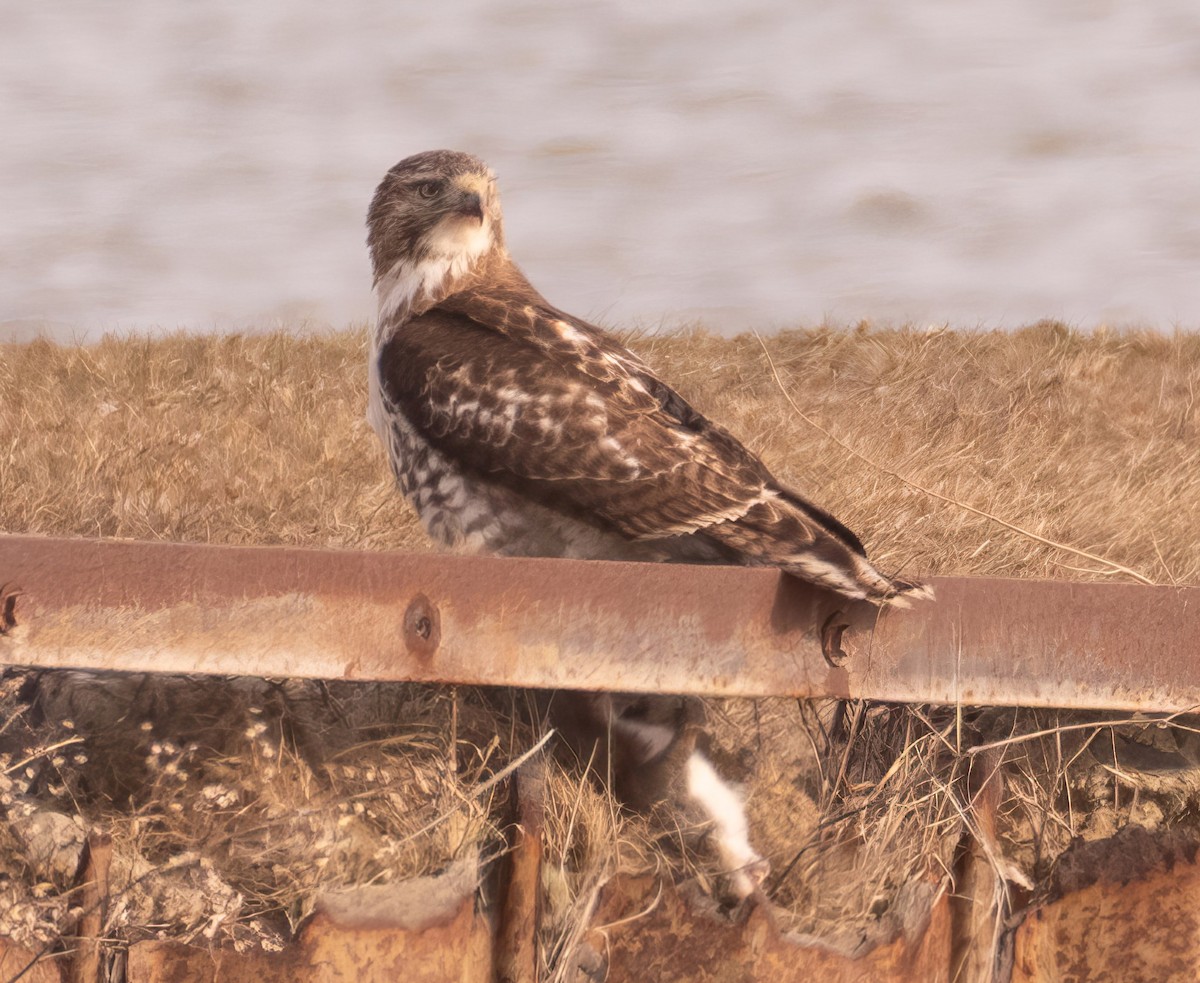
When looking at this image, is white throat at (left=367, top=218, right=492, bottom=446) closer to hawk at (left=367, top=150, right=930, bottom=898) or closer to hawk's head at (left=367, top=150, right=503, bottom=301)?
hawk's head at (left=367, top=150, right=503, bottom=301)

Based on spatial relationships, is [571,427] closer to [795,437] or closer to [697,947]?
[697,947]

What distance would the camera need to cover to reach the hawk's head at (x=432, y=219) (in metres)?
4.62

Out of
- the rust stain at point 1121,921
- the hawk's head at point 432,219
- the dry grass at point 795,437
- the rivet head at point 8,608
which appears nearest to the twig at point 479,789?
the rivet head at point 8,608

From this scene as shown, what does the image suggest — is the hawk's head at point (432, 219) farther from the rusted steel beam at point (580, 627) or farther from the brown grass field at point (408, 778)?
the rusted steel beam at point (580, 627)

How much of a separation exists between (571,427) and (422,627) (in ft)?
3.35

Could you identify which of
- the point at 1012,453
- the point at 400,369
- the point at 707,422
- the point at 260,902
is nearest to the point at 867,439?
the point at 1012,453

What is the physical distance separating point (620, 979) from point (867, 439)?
12.0ft

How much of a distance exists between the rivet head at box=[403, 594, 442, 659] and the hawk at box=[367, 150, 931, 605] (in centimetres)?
87

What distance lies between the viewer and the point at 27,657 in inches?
114

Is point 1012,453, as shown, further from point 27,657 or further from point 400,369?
point 27,657

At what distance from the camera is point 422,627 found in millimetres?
2920

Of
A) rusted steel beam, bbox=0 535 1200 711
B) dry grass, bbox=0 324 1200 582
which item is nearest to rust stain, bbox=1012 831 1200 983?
rusted steel beam, bbox=0 535 1200 711

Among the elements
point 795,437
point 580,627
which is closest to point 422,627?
point 580,627

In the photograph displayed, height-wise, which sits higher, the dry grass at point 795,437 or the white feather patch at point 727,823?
the dry grass at point 795,437
